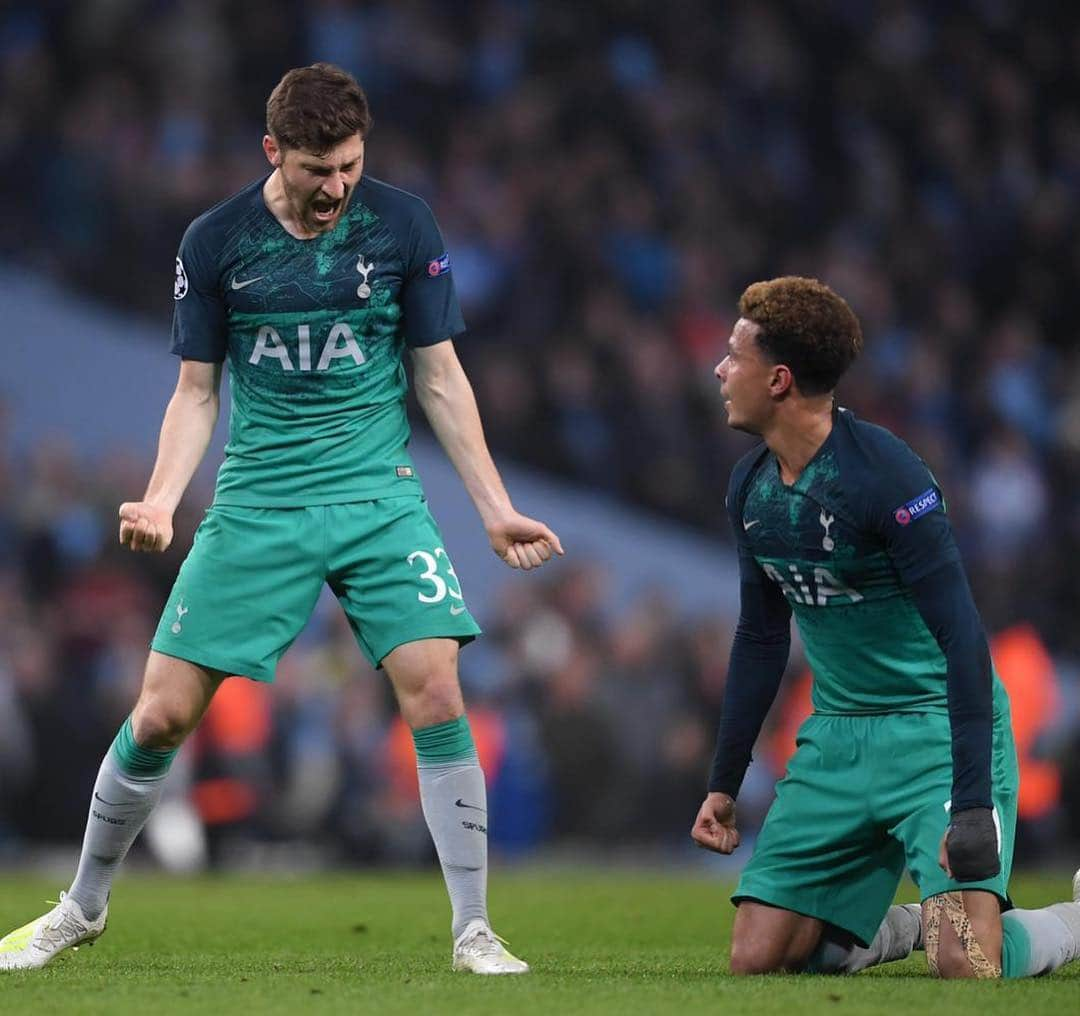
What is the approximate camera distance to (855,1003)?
14.4 feet

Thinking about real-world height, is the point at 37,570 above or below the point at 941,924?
below

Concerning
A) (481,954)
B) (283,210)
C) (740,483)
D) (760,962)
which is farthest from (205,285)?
(760,962)

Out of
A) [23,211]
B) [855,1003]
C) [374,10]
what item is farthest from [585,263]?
[855,1003]

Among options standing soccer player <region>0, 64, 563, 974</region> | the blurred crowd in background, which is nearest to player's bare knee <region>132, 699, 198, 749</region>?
standing soccer player <region>0, 64, 563, 974</region>

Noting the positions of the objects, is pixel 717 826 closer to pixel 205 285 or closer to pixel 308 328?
pixel 308 328

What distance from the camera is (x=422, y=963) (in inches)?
221

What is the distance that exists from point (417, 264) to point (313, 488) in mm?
655

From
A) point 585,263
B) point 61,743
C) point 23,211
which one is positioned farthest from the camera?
point 585,263

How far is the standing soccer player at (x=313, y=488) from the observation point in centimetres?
521

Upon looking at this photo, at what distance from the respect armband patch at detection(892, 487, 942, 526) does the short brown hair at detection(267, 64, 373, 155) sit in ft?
5.35

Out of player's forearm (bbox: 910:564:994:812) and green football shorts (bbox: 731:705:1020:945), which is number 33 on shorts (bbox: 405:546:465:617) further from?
player's forearm (bbox: 910:564:994:812)

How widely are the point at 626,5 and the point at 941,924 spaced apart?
13126mm

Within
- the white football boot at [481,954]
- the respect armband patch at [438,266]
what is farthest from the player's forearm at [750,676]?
the respect armband patch at [438,266]

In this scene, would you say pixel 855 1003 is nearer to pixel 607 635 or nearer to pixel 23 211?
pixel 607 635
